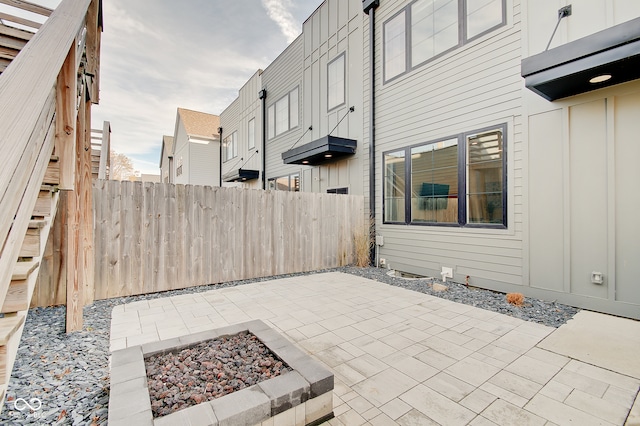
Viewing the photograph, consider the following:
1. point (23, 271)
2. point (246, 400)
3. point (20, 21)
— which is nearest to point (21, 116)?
point (23, 271)

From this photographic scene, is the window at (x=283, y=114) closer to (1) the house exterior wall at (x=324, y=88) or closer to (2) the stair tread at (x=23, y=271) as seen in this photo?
(1) the house exterior wall at (x=324, y=88)

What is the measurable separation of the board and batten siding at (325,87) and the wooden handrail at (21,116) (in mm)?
6276

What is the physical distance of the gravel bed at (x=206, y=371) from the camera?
168cm

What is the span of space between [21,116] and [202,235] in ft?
14.0

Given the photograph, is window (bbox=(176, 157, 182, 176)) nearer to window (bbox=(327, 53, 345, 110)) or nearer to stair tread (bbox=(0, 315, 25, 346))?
window (bbox=(327, 53, 345, 110))

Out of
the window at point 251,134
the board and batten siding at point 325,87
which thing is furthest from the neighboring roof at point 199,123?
the board and batten siding at point 325,87

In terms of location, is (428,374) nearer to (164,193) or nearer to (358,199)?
(164,193)

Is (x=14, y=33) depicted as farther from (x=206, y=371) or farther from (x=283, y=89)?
(x=283, y=89)

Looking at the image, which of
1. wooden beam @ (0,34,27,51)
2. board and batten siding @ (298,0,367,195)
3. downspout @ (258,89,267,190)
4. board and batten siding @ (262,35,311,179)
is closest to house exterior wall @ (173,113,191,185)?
downspout @ (258,89,267,190)

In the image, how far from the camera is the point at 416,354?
8.68ft

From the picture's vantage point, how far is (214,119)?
61.1 feet

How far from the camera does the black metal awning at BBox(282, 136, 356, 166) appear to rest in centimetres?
695

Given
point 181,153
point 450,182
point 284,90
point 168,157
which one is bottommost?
point 450,182

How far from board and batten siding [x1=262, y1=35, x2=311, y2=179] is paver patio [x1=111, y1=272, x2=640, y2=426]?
6197 mm
